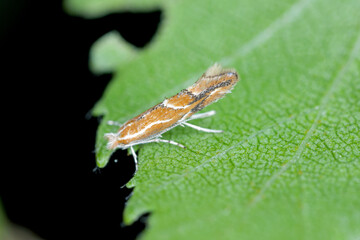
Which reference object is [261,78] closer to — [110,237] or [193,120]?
[193,120]

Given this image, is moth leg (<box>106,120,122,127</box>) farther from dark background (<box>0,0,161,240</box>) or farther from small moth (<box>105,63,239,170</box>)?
dark background (<box>0,0,161,240</box>)

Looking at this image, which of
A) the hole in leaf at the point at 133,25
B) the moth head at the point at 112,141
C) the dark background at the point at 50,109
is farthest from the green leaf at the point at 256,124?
the dark background at the point at 50,109

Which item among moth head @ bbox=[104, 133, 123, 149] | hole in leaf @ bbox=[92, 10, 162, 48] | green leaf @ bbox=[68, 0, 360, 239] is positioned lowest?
green leaf @ bbox=[68, 0, 360, 239]

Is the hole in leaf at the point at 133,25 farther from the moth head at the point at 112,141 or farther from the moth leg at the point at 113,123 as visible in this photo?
the moth head at the point at 112,141

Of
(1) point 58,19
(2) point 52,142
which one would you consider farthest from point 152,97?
(1) point 58,19

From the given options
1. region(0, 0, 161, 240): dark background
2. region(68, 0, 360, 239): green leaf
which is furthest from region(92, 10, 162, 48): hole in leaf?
region(68, 0, 360, 239): green leaf

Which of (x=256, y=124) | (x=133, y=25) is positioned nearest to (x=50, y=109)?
(x=133, y=25)
